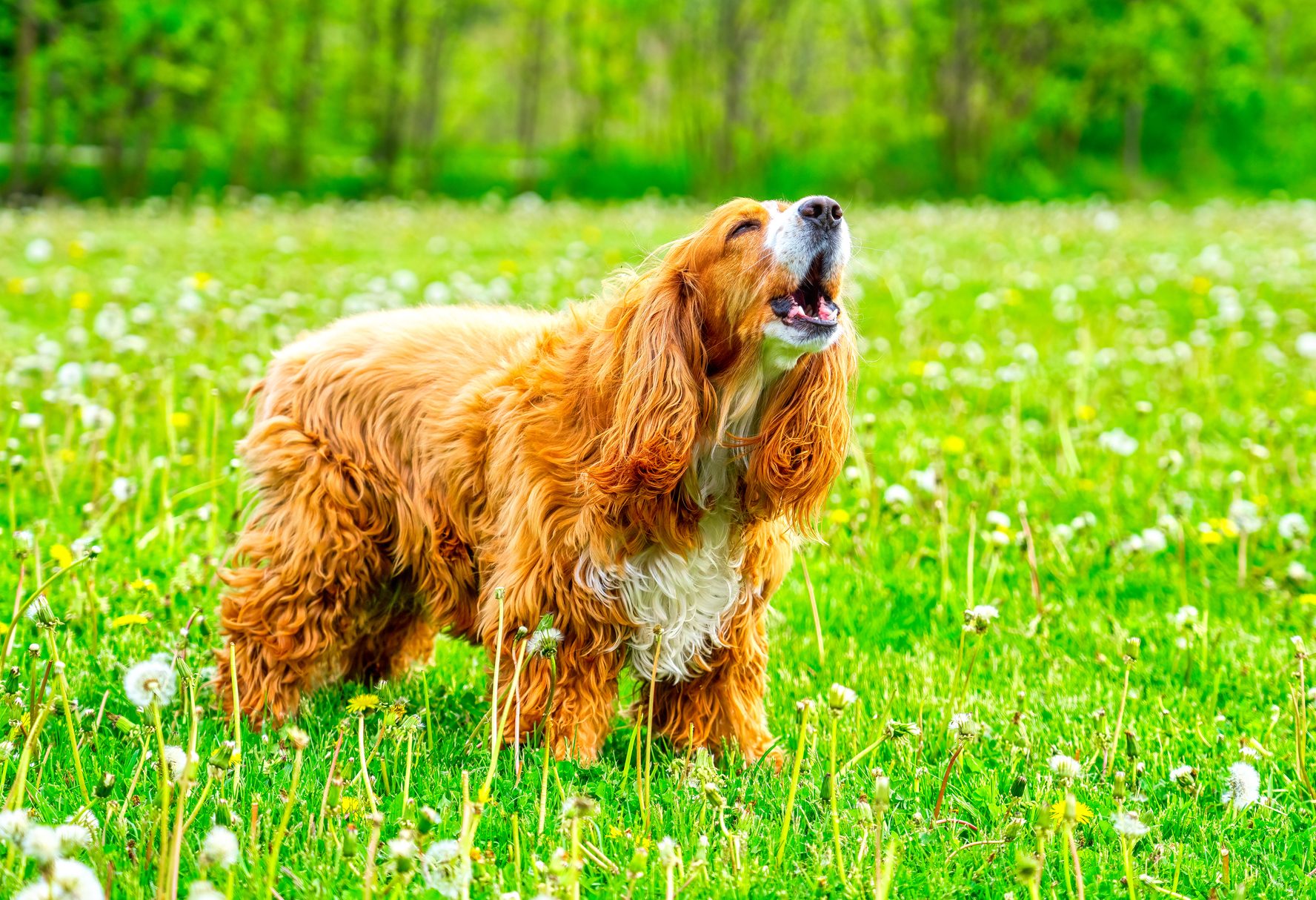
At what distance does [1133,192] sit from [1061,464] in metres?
21.0

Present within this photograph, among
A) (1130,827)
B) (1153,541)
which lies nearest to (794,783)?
(1130,827)

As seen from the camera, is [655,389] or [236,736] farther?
[655,389]

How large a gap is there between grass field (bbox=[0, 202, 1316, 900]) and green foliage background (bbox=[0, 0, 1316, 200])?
53.5 ft

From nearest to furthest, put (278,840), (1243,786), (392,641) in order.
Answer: (278,840), (1243,786), (392,641)

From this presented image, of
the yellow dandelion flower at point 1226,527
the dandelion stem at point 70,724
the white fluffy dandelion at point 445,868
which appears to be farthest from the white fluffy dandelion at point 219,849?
the yellow dandelion flower at point 1226,527

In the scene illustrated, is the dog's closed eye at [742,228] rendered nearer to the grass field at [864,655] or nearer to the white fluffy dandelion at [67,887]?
the grass field at [864,655]

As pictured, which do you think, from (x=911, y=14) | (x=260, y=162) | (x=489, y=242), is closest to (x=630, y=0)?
(x=911, y=14)

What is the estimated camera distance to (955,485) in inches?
230

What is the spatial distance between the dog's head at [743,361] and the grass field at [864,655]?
384 millimetres

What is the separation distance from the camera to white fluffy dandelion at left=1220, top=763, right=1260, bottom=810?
3.04 metres

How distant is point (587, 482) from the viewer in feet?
10.8

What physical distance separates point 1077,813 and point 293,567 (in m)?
2.28

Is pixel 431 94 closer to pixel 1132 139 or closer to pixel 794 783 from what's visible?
pixel 1132 139

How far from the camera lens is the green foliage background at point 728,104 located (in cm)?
2469
